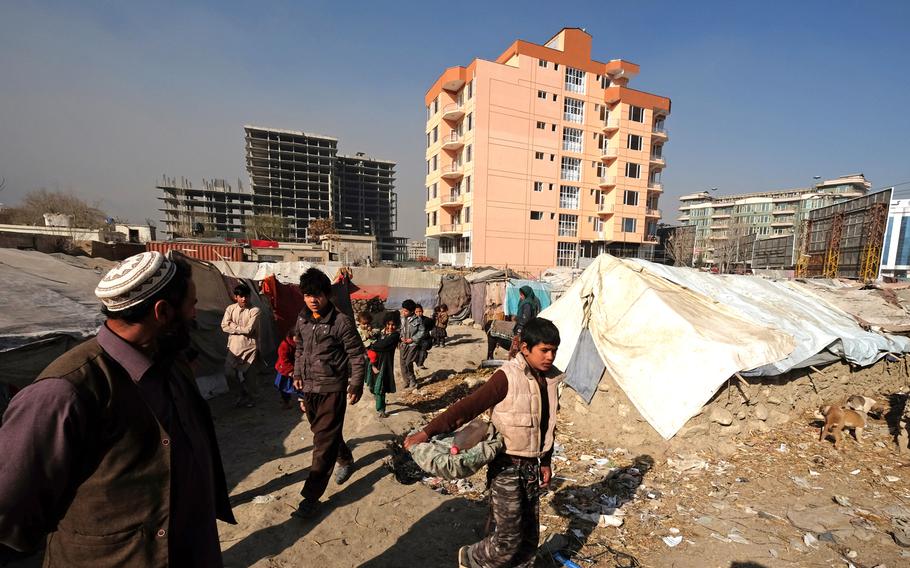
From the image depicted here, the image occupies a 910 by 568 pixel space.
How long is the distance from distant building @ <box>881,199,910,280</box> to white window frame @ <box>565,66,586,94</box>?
23990 millimetres

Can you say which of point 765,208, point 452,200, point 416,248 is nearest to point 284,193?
point 416,248

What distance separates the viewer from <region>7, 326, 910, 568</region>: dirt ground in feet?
10.7

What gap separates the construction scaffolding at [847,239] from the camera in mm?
25672

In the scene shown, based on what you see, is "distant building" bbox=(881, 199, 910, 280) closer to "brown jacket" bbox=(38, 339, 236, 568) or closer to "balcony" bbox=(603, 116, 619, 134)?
"balcony" bbox=(603, 116, 619, 134)

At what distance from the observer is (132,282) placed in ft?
4.45

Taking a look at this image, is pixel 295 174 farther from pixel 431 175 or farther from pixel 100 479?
pixel 100 479

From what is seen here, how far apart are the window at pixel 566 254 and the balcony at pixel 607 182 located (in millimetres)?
6341

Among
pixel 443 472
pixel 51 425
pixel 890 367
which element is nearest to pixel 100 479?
pixel 51 425

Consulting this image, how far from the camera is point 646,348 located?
5379mm

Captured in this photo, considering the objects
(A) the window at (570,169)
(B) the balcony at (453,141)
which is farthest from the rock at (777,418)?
(A) the window at (570,169)

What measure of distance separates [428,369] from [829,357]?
743cm

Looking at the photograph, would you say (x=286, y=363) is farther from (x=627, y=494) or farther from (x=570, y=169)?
(x=570, y=169)

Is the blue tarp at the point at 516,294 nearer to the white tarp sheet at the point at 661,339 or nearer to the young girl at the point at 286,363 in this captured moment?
the white tarp sheet at the point at 661,339

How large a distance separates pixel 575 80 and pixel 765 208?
56799mm
